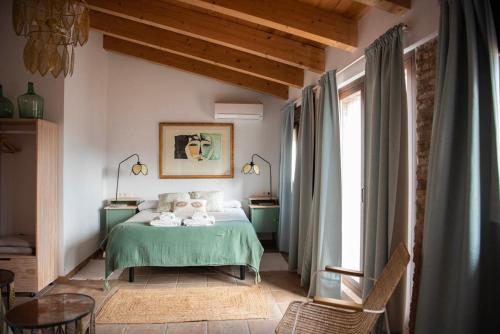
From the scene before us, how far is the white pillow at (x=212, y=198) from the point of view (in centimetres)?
485

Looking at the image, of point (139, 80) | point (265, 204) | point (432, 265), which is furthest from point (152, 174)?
point (432, 265)

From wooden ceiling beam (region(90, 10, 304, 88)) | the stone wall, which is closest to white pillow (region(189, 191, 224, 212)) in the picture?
wooden ceiling beam (region(90, 10, 304, 88))

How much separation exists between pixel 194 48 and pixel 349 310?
11.4ft

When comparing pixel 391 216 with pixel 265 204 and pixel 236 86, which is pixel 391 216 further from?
pixel 236 86

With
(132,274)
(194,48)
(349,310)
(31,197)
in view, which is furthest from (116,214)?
(349,310)

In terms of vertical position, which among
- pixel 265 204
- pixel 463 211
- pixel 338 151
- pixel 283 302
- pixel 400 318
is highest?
pixel 338 151

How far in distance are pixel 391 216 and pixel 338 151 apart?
1.03m

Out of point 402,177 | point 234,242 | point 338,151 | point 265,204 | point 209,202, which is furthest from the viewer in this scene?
point 265,204

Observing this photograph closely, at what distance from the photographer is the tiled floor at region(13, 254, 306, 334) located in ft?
8.70

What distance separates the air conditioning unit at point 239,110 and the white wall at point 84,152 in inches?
68.5

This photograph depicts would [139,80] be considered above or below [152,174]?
above

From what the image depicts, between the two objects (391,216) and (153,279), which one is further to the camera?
(153,279)

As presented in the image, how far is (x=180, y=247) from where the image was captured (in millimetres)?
3551

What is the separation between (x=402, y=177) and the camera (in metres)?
2.13
